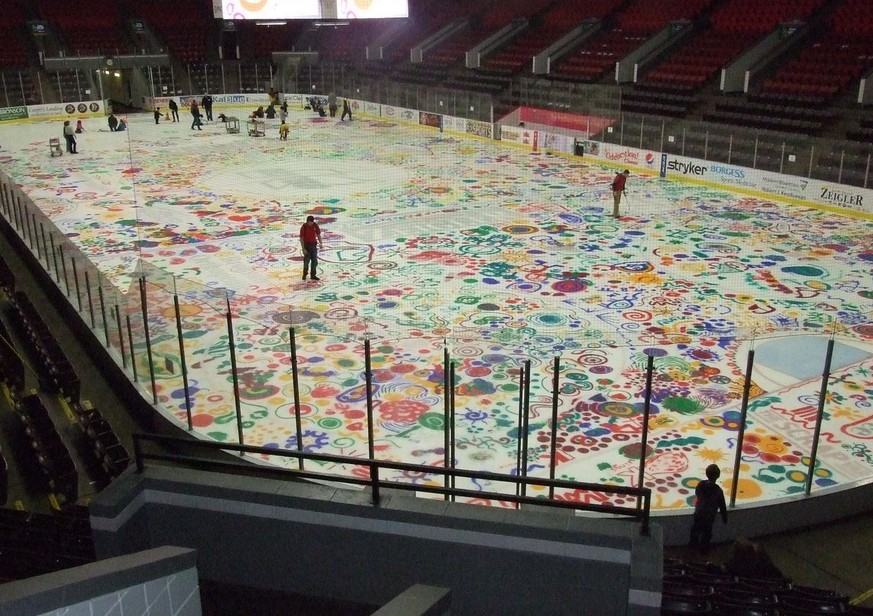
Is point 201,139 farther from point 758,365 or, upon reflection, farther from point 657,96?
point 758,365

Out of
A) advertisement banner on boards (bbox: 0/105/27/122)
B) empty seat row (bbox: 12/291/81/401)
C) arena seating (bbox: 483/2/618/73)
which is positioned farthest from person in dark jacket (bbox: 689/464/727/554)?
advertisement banner on boards (bbox: 0/105/27/122)

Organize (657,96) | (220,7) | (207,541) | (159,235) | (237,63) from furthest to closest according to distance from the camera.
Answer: (237,63) < (220,7) < (657,96) < (159,235) < (207,541)

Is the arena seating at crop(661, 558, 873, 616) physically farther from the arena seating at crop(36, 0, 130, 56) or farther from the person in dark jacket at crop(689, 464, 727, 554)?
the arena seating at crop(36, 0, 130, 56)

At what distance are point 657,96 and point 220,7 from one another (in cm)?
1607

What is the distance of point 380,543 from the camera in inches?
202

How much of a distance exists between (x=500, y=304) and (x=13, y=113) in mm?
31592

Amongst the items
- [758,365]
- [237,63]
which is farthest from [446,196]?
[237,63]

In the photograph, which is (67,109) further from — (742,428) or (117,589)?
(117,589)

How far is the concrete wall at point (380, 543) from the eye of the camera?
476 cm

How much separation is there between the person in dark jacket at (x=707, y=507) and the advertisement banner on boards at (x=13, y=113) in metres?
36.8

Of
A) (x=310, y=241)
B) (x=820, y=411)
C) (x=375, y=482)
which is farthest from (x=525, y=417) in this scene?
(x=310, y=241)

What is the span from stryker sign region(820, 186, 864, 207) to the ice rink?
0.35m

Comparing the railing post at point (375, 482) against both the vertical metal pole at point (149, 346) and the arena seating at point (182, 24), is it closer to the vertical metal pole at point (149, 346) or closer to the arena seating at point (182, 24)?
the vertical metal pole at point (149, 346)

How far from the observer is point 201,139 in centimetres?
3259
